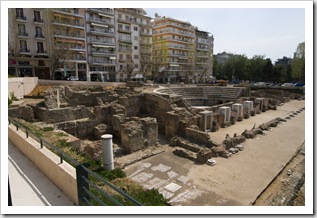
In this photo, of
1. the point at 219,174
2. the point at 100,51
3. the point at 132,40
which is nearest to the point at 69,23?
the point at 100,51

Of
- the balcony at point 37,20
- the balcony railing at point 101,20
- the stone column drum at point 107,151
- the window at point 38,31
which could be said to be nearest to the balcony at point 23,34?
the window at point 38,31

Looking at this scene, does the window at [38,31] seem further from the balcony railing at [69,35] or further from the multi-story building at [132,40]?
the multi-story building at [132,40]

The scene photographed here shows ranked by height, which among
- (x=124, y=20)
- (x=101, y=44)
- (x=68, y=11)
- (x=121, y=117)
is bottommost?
(x=121, y=117)

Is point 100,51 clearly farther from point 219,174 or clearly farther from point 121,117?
point 219,174

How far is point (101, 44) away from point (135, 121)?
110 feet

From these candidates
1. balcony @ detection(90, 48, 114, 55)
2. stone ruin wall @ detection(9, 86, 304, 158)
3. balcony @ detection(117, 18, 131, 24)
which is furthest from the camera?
balcony @ detection(117, 18, 131, 24)

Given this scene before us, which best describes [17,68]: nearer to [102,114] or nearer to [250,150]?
[102,114]

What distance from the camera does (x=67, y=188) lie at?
4.53 metres

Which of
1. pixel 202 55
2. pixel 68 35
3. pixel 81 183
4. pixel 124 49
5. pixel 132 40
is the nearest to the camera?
pixel 81 183

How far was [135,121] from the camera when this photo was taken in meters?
16.1

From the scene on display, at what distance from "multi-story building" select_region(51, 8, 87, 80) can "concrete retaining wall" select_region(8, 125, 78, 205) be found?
3093 centimetres

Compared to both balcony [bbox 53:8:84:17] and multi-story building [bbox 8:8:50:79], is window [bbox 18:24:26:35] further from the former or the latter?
balcony [bbox 53:8:84:17]

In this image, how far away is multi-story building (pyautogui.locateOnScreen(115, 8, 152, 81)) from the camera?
48719 mm

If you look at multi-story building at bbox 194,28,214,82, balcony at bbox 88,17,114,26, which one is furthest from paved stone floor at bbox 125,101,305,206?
multi-story building at bbox 194,28,214,82
